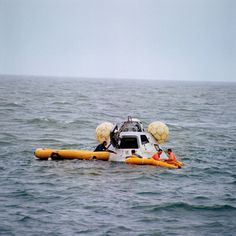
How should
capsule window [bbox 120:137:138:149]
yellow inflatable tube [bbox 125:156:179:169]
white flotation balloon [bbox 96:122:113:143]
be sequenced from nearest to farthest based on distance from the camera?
yellow inflatable tube [bbox 125:156:179:169]
capsule window [bbox 120:137:138:149]
white flotation balloon [bbox 96:122:113:143]

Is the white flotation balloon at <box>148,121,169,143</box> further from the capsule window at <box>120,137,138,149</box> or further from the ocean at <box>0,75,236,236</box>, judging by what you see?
the ocean at <box>0,75,236,236</box>

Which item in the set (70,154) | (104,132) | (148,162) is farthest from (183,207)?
(104,132)

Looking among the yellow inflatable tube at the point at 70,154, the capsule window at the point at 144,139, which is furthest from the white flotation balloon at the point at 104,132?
the capsule window at the point at 144,139

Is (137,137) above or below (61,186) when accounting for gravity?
above

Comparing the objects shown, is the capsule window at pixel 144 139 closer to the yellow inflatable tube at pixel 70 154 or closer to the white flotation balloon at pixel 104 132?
the yellow inflatable tube at pixel 70 154

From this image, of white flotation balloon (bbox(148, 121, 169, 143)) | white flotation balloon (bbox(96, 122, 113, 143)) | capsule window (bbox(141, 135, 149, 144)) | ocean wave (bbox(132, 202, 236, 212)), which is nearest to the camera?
ocean wave (bbox(132, 202, 236, 212))

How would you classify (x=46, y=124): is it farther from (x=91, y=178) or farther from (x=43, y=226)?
(x=43, y=226)

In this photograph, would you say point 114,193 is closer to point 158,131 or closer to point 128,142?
point 128,142

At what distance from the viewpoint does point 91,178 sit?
22.4 metres

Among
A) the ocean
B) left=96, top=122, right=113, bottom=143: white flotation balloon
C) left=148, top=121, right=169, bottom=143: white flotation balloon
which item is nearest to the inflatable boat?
left=148, top=121, right=169, bottom=143: white flotation balloon

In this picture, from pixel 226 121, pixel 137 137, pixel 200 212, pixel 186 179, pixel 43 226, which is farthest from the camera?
pixel 226 121

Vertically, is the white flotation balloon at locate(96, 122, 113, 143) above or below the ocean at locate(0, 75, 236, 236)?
above

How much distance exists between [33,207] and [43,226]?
89.6 inches

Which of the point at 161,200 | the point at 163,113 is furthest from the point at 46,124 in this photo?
the point at 161,200
